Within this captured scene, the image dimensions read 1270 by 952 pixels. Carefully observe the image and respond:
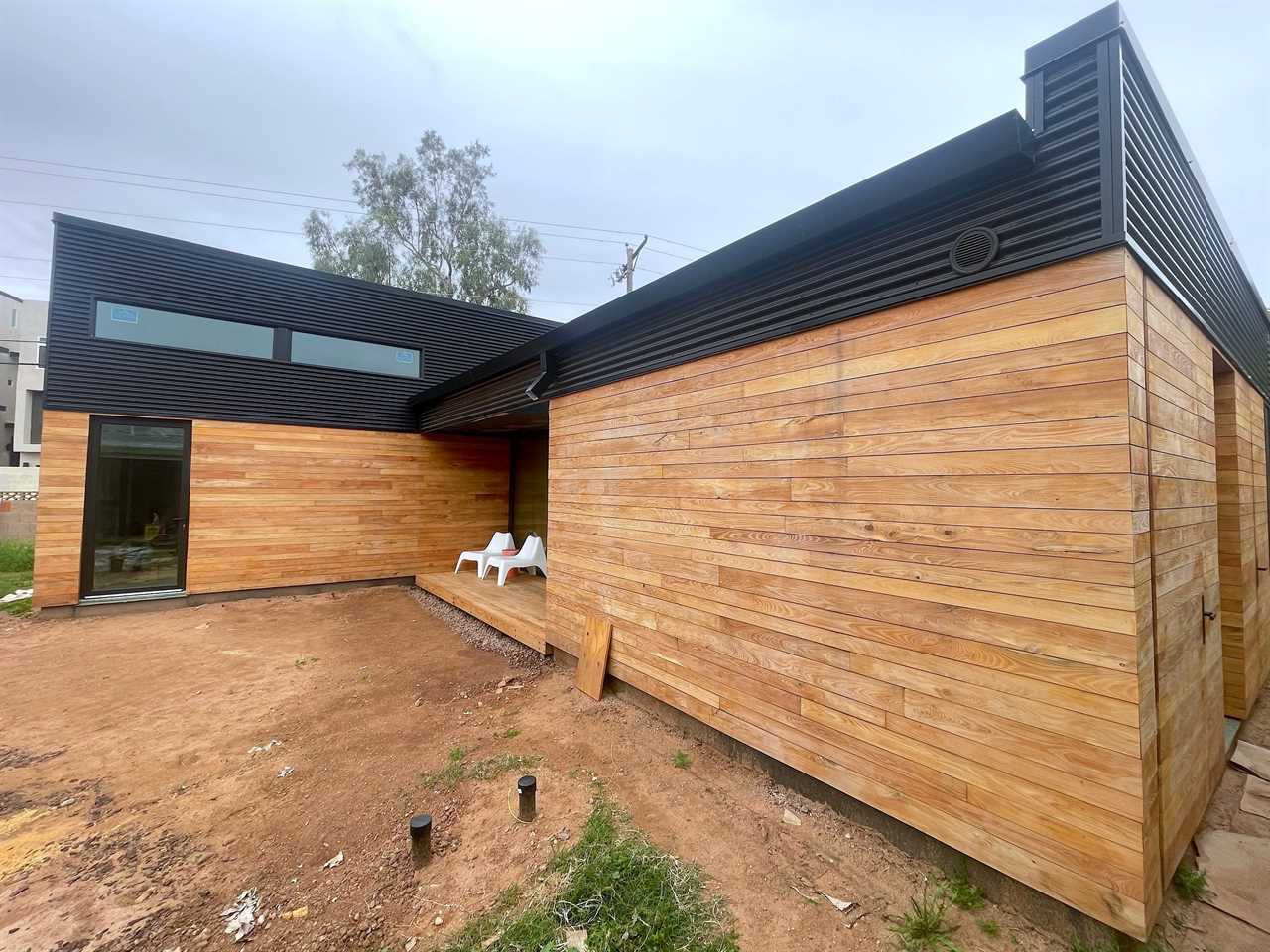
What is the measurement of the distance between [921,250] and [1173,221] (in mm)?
1053

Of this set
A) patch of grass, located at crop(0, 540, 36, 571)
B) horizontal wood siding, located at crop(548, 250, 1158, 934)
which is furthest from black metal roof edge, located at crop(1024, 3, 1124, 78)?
patch of grass, located at crop(0, 540, 36, 571)

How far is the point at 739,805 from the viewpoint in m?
2.39

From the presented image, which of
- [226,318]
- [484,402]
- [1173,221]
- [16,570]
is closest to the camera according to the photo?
[1173,221]

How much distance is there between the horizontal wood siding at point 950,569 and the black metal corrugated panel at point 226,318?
21.9 ft

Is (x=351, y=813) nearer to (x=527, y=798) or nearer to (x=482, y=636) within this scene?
(x=527, y=798)

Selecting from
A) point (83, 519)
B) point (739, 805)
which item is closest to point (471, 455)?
point (83, 519)

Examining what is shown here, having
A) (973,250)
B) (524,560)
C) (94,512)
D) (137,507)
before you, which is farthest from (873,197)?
(94,512)

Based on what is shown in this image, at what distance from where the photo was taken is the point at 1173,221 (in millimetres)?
1984

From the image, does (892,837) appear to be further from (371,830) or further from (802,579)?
(371,830)

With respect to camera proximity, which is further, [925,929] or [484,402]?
[484,402]

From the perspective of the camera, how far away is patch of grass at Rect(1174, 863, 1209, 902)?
175cm

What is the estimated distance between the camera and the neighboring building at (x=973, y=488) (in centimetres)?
153

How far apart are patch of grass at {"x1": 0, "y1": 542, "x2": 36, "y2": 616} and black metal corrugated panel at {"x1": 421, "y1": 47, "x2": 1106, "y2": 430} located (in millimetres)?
8490

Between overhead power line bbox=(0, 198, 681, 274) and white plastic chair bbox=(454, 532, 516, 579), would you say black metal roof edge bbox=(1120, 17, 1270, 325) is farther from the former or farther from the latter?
overhead power line bbox=(0, 198, 681, 274)
